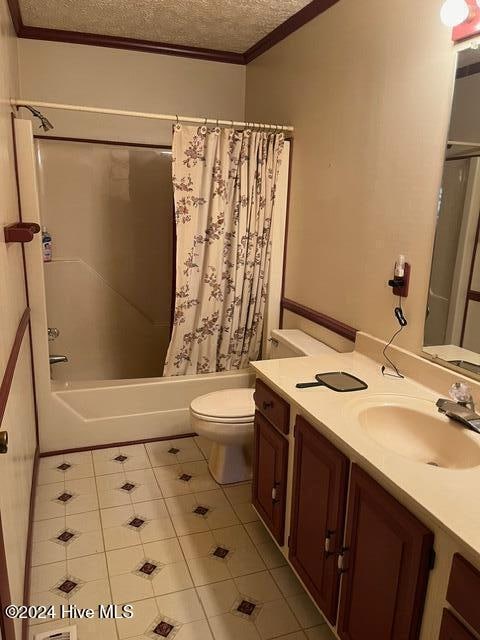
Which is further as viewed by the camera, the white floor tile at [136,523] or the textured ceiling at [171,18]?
the textured ceiling at [171,18]

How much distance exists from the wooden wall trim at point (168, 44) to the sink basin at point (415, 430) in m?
1.98

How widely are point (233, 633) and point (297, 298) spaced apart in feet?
5.61

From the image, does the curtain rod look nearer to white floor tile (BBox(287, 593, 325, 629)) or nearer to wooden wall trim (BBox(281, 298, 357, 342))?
wooden wall trim (BBox(281, 298, 357, 342))

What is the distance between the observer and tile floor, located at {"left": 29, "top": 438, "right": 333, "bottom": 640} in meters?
1.70

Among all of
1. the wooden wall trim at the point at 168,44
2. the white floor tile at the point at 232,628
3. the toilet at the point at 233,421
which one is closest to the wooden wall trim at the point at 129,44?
the wooden wall trim at the point at 168,44

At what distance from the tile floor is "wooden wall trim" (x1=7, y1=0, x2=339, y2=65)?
246cm

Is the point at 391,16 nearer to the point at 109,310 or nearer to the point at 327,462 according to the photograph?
the point at 327,462

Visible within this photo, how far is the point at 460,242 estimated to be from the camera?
1674 millimetres

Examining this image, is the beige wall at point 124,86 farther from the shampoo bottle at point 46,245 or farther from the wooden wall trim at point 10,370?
the wooden wall trim at point 10,370

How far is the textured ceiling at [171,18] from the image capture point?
8.29 ft

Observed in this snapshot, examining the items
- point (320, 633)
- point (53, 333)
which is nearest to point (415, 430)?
point (320, 633)

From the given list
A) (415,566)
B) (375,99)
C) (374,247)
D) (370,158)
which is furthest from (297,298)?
(415,566)

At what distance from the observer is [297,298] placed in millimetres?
2812

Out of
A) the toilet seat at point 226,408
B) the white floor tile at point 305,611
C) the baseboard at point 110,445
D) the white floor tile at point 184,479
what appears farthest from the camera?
the baseboard at point 110,445
